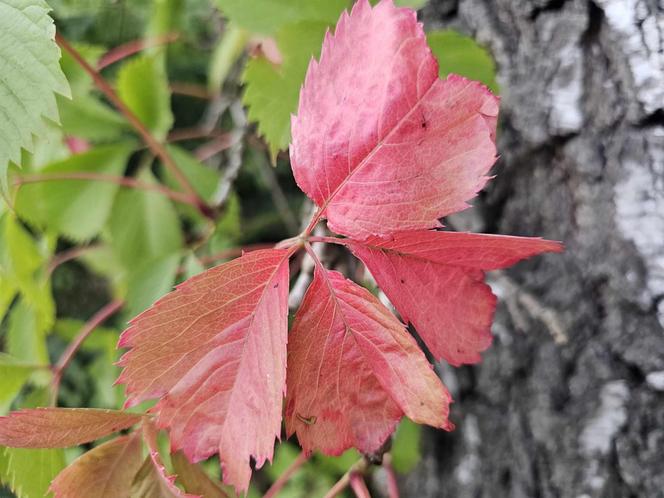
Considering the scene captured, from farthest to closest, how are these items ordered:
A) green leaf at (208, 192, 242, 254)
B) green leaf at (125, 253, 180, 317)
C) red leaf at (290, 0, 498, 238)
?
green leaf at (208, 192, 242, 254) → green leaf at (125, 253, 180, 317) → red leaf at (290, 0, 498, 238)

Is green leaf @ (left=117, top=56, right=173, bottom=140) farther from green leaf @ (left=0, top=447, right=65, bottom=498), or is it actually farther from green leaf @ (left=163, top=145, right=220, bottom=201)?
green leaf @ (left=0, top=447, right=65, bottom=498)

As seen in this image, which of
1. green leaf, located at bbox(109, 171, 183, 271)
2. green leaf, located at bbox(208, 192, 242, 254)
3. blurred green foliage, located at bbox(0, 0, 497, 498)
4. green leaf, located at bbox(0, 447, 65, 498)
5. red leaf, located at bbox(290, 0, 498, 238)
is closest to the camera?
red leaf, located at bbox(290, 0, 498, 238)

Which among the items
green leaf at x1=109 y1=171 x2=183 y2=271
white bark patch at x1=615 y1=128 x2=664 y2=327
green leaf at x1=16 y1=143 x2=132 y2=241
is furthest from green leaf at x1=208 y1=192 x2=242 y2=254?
white bark patch at x1=615 y1=128 x2=664 y2=327

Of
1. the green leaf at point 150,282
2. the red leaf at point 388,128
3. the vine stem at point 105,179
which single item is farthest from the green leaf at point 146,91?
the red leaf at point 388,128

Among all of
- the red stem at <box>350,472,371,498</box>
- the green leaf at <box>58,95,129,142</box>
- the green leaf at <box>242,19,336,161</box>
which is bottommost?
the red stem at <box>350,472,371,498</box>

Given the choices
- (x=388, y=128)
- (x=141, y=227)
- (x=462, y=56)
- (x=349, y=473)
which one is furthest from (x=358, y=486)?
(x=141, y=227)

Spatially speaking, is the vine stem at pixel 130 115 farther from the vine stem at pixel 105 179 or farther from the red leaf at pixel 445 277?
the red leaf at pixel 445 277
